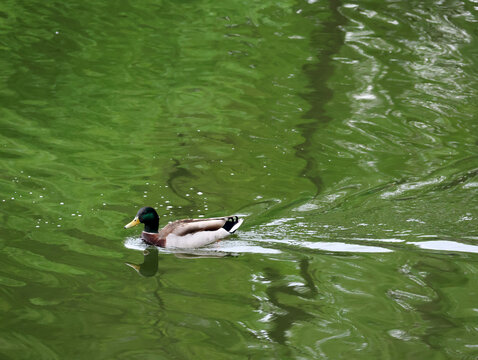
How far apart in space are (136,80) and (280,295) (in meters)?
7.66

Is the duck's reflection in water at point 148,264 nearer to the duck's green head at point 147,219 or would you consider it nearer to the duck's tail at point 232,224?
the duck's green head at point 147,219

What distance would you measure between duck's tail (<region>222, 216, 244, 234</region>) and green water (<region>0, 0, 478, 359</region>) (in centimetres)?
18

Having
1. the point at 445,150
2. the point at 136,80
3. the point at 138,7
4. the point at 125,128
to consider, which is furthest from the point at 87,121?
the point at 138,7

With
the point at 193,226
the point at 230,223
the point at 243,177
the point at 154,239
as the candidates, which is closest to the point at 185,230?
the point at 193,226

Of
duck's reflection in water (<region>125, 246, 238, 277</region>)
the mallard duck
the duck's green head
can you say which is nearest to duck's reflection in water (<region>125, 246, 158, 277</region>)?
duck's reflection in water (<region>125, 246, 238, 277</region>)

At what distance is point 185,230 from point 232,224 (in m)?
0.53

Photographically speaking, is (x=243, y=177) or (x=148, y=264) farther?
(x=243, y=177)

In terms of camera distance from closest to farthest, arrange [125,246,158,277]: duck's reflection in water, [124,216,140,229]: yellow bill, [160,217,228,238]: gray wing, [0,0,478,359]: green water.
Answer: [0,0,478,359]: green water, [125,246,158,277]: duck's reflection in water, [160,217,228,238]: gray wing, [124,216,140,229]: yellow bill

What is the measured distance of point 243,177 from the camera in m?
10.9

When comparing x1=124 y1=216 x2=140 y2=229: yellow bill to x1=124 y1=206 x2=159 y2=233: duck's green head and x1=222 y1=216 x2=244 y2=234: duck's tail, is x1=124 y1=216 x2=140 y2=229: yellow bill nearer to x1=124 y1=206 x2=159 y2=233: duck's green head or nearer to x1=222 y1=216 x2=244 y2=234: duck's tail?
x1=124 y1=206 x2=159 y2=233: duck's green head

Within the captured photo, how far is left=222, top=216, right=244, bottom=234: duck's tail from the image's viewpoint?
30.1ft

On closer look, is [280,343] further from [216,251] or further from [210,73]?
[210,73]

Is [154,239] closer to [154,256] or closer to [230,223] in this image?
[154,256]

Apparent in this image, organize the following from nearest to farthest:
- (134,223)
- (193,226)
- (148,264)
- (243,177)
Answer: (148,264) → (193,226) → (134,223) → (243,177)
